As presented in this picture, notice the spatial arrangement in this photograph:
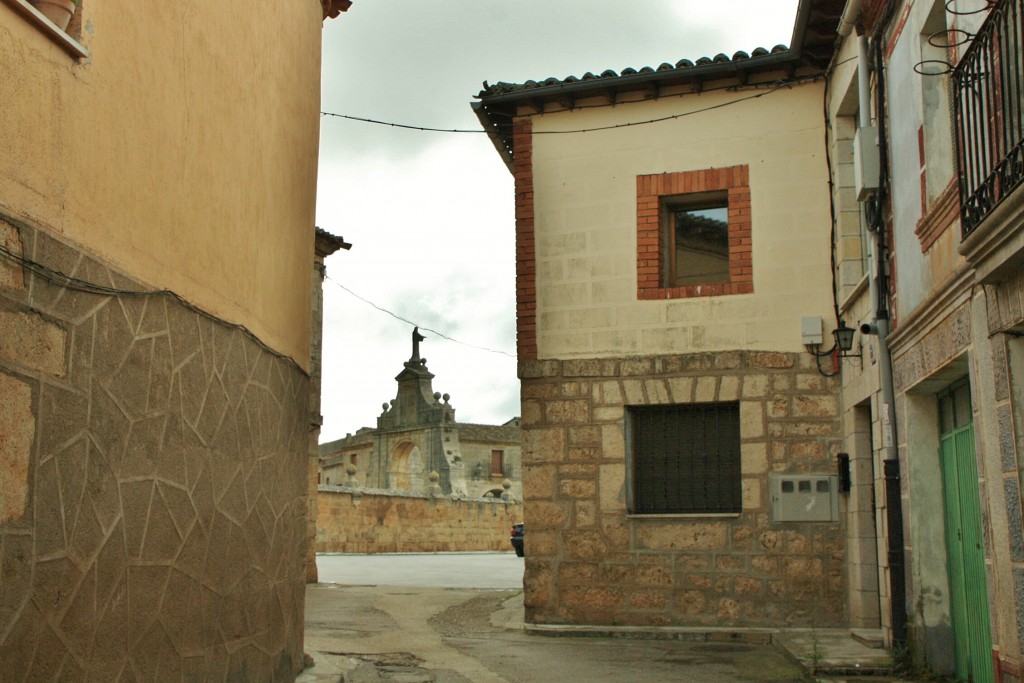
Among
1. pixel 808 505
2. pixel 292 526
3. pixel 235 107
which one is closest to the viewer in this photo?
pixel 235 107

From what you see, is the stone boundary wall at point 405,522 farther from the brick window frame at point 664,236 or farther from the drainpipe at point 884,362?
the drainpipe at point 884,362

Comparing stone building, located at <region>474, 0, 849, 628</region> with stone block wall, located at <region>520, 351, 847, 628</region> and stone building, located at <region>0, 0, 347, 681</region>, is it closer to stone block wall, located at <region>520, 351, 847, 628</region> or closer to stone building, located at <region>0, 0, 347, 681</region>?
stone block wall, located at <region>520, 351, 847, 628</region>

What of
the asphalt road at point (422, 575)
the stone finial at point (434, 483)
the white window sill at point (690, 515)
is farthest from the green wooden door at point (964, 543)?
the stone finial at point (434, 483)

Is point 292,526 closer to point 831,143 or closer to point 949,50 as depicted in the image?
point 949,50

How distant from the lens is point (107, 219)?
4816mm

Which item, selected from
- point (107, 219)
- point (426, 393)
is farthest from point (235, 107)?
point (426, 393)

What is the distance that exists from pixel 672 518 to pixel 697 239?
2973 millimetres

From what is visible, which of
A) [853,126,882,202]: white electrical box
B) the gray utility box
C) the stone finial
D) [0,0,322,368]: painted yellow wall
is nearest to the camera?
[0,0,322,368]: painted yellow wall

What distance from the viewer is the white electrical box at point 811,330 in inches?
447

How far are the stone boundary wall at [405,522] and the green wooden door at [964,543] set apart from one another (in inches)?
1118

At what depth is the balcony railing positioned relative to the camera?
536cm

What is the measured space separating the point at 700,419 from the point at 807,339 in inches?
53.3

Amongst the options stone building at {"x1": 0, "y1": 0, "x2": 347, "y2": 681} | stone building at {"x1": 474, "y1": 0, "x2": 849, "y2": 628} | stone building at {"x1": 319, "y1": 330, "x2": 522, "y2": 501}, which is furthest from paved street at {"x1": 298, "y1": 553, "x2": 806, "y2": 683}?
stone building at {"x1": 319, "y1": 330, "x2": 522, "y2": 501}

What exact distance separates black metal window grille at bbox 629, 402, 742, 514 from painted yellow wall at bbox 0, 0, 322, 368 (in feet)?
15.5
